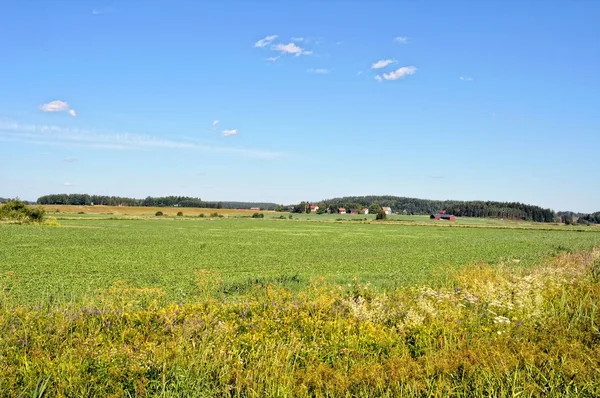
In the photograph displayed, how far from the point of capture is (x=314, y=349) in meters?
7.61

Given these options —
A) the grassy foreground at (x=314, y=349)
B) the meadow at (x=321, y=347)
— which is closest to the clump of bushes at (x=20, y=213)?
the meadow at (x=321, y=347)

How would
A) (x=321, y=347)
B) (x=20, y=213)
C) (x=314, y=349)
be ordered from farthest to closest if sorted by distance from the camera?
(x=20, y=213) → (x=321, y=347) → (x=314, y=349)

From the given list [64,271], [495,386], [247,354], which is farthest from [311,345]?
[64,271]

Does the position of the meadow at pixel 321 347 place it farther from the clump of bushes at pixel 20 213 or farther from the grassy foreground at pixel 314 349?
the clump of bushes at pixel 20 213

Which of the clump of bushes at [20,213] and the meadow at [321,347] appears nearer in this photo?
the meadow at [321,347]

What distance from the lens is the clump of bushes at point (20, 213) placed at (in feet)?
230

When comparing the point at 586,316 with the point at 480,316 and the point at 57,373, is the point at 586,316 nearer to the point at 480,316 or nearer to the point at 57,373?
the point at 480,316

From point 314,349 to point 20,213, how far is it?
7767cm

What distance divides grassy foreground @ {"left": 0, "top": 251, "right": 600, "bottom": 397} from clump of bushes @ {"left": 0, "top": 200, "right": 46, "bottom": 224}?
71384 millimetres

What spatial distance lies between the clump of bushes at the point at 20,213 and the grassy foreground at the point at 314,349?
71.4 meters

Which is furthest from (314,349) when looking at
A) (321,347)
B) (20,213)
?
(20,213)

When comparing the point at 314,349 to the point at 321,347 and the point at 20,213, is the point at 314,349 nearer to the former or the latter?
the point at 321,347

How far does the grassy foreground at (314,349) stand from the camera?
19.6ft

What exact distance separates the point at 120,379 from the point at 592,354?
7.14m
